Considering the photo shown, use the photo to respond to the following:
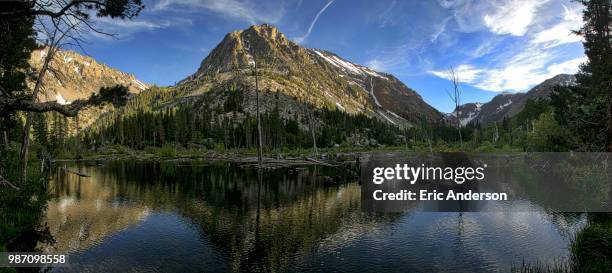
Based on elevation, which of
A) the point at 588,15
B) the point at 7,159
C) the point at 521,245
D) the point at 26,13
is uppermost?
the point at 588,15

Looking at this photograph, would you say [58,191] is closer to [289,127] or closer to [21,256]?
[21,256]

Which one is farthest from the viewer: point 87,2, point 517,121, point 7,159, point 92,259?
point 517,121

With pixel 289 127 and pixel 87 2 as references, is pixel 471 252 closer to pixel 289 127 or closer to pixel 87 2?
pixel 87 2

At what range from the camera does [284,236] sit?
19.9 meters

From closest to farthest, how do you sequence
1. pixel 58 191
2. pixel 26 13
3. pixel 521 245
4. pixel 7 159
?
pixel 26 13
pixel 521 245
pixel 7 159
pixel 58 191

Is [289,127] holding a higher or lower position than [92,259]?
higher

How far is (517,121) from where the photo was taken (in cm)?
16375

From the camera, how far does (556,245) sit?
18594 millimetres

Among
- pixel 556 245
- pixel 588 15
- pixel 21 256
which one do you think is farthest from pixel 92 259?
pixel 588 15

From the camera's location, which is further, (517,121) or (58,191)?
(517,121)

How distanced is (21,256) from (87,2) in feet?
35.3

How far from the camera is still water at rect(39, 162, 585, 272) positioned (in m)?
15.9

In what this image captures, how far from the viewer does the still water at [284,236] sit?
15883 millimetres

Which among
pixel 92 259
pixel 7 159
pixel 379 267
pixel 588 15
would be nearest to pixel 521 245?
pixel 379 267
